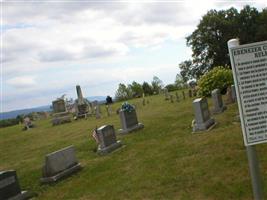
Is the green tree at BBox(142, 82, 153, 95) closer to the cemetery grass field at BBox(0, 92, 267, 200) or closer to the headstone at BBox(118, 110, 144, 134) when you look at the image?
the headstone at BBox(118, 110, 144, 134)

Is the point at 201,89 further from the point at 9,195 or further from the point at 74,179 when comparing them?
the point at 9,195

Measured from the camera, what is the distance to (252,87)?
4.38 metres

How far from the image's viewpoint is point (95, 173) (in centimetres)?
1151

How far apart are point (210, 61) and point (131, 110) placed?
3830 cm

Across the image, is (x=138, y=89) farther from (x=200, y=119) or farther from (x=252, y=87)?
(x=252, y=87)

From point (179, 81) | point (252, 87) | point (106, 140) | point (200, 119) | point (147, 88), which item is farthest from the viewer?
point (179, 81)

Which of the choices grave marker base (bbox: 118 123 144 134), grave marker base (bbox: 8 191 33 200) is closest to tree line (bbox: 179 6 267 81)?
grave marker base (bbox: 118 123 144 134)

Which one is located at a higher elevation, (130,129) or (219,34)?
(219,34)

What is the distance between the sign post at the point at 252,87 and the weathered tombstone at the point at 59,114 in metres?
27.0

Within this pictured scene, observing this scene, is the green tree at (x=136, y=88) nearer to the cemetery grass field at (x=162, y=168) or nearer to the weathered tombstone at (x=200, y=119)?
the cemetery grass field at (x=162, y=168)

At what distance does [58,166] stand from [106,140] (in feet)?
9.16

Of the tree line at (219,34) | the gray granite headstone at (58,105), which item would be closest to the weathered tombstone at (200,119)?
the gray granite headstone at (58,105)

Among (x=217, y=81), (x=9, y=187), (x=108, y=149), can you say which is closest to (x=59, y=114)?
(x=217, y=81)

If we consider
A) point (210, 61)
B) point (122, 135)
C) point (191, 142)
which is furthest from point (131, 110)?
point (210, 61)
